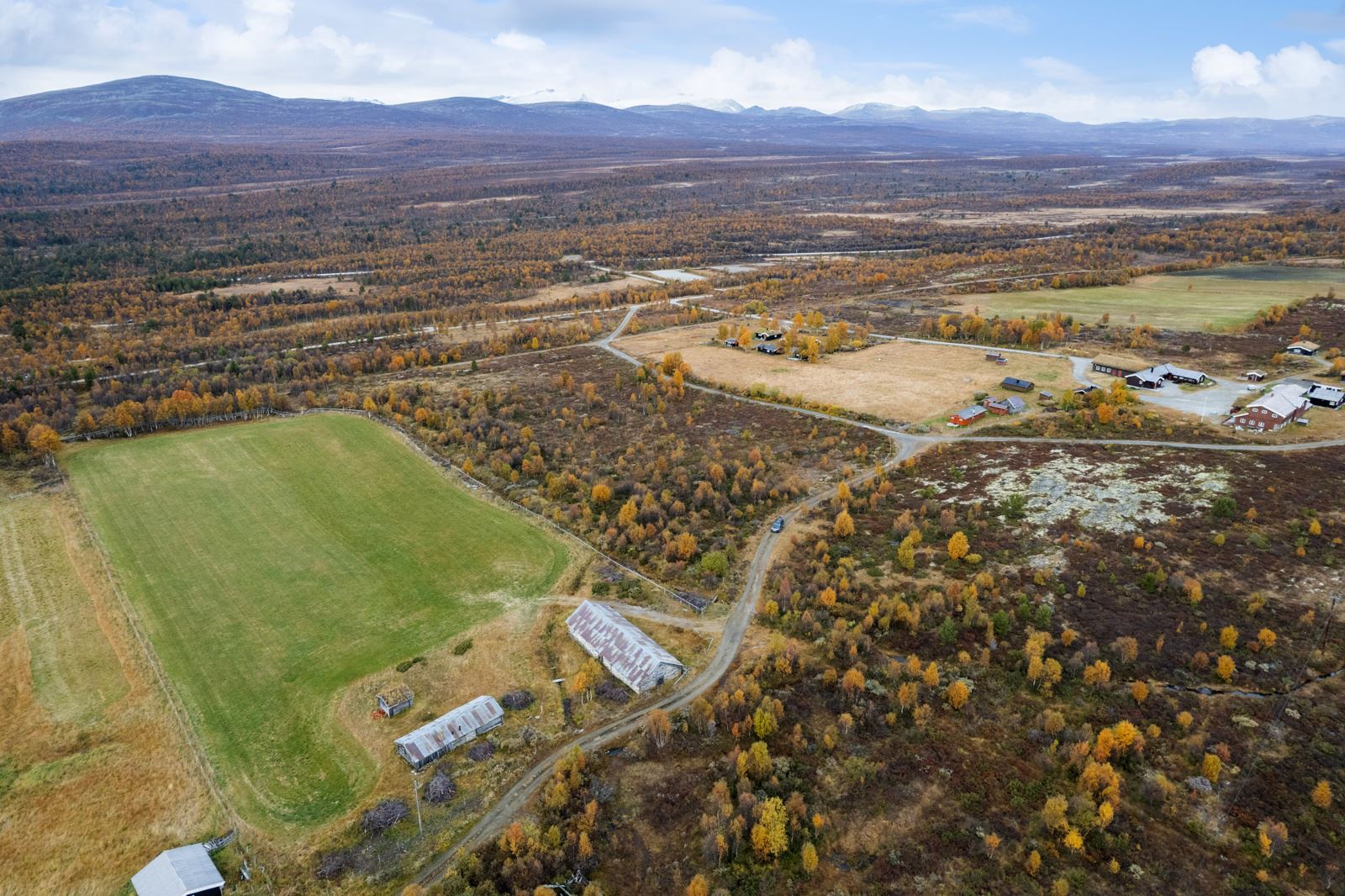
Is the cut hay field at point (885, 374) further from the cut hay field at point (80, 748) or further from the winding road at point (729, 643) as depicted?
the cut hay field at point (80, 748)

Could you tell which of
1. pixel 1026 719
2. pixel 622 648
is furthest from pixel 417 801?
pixel 1026 719

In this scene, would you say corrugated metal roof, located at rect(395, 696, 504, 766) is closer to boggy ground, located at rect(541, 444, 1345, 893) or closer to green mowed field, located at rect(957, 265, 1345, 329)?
boggy ground, located at rect(541, 444, 1345, 893)

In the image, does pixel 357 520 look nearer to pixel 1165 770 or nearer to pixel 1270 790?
pixel 1165 770

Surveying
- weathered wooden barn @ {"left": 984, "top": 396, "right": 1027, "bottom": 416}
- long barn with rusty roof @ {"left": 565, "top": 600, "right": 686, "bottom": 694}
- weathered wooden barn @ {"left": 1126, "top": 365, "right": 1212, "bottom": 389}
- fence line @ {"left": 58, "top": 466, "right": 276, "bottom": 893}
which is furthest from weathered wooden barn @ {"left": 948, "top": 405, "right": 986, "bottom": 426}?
fence line @ {"left": 58, "top": 466, "right": 276, "bottom": 893}

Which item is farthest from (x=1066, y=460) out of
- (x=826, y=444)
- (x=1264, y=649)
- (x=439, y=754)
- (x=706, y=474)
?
(x=439, y=754)

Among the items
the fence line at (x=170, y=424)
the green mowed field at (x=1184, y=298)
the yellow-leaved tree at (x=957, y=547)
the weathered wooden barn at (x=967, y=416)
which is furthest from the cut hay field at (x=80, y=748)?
the green mowed field at (x=1184, y=298)

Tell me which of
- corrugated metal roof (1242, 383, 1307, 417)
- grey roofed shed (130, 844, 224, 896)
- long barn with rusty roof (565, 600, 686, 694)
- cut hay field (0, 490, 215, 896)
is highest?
corrugated metal roof (1242, 383, 1307, 417)

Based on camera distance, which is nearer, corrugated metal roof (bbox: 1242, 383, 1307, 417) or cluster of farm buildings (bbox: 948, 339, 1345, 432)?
corrugated metal roof (bbox: 1242, 383, 1307, 417)
